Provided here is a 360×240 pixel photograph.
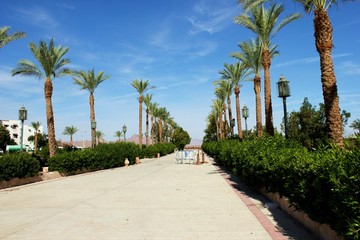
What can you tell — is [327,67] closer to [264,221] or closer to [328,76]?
[328,76]

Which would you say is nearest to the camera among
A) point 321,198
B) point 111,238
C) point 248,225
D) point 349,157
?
point 349,157

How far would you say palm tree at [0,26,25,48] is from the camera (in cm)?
1952

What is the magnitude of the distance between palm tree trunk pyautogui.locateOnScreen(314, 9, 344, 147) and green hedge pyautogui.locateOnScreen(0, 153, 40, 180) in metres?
12.9

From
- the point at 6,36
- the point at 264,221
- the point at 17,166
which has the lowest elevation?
the point at 264,221

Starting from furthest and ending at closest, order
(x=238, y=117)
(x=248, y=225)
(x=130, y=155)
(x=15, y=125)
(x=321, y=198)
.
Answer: (x=15, y=125) → (x=238, y=117) → (x=130, y=155) → (x=248, y=225) → (x=321, y=198)

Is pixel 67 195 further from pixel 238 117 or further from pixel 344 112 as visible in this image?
pixel 344 112

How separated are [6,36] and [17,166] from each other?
9.34 meters

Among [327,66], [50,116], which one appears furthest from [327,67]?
[50,116]

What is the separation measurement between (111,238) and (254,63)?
2408 centimetres

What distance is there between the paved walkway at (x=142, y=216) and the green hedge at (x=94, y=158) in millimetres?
7317

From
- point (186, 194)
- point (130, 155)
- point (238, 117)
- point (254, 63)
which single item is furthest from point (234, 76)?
point (186, 194)

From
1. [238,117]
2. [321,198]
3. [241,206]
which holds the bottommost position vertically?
[241,206]

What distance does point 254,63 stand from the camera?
1093 inches

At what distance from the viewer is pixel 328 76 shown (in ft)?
35.9
